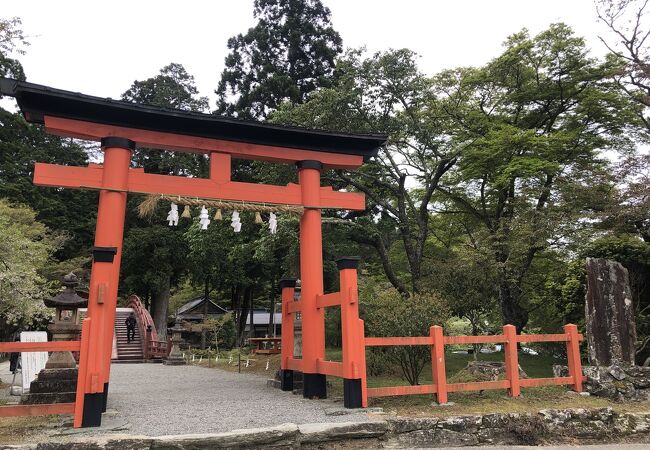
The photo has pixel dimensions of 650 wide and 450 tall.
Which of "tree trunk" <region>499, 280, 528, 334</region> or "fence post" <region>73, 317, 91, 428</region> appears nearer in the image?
"fence post" <region>73, 317, 91, 428</region>

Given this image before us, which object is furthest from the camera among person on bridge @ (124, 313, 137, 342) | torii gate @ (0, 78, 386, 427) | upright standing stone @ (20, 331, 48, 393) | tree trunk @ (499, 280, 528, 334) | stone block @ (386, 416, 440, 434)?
person on bridge @ (124, 313, 137, 342)

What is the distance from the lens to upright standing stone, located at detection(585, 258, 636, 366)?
9070 mm

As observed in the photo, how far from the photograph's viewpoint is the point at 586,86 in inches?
642

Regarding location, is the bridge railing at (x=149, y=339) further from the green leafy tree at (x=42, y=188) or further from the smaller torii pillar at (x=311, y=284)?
the smaller torii pillar at (x=311, y=284)

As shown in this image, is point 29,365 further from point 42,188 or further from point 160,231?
point 42,188

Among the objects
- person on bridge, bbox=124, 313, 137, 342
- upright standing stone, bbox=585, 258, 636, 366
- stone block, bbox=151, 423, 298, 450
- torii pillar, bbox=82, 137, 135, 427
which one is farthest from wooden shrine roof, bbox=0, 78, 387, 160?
person on bridge, bbox=124, 313, 137, 342

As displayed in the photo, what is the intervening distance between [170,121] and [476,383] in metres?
7.38

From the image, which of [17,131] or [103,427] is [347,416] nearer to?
[103,427]

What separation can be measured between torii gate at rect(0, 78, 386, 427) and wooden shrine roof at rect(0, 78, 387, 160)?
0.02m

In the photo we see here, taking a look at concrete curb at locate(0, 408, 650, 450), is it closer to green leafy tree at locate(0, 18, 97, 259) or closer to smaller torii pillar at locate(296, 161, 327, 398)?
smaller torii pillar at locate(296, 161, 327, 398)

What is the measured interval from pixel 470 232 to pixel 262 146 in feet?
41.6

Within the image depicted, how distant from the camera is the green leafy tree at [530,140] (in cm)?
1422

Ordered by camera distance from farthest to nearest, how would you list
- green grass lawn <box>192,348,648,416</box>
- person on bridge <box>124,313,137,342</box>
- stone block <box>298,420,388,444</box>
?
person on bridge <box>124,313,137,342</box>
green grass lawn <box>192,348,648,416</box>
stone block <box>298,420,388,444</box>

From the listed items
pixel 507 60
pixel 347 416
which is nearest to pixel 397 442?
pixel 347 416
